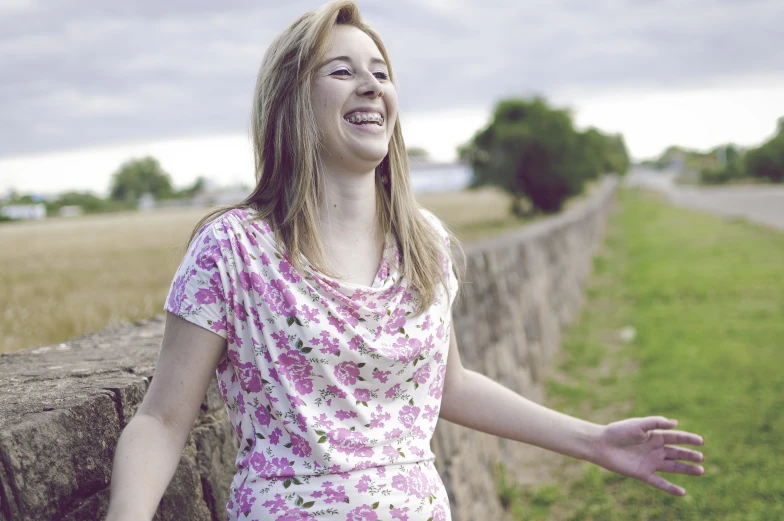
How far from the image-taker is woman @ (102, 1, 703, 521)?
1533mm

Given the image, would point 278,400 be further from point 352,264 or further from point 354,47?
point 354,47

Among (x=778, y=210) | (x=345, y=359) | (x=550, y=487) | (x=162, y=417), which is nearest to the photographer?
(x=162, y=417)

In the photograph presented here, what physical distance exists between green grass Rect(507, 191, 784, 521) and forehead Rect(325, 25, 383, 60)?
9.66 feet

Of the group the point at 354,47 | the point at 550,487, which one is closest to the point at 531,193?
the point at 550,487

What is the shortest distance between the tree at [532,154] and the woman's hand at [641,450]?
21.0 m

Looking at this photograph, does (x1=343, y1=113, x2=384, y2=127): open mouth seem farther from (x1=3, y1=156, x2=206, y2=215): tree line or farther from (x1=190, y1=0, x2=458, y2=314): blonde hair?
(x1=3, y1=156, x2=206, y2=215): tree line

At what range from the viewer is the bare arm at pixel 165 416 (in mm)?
1411

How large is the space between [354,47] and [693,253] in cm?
1334

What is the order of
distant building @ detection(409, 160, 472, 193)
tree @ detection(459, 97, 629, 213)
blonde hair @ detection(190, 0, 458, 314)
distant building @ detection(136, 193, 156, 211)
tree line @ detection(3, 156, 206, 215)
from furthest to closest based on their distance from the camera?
distant building @ detection(409, 160, 472, 193)
tree line @ detection(3, 156, 206, 215)
distant building @ detection(136, 193, 156, 211)
tree @ detection(459, 97, 629, 213)
blonde hair @ detection(190, 0, 458, 314)

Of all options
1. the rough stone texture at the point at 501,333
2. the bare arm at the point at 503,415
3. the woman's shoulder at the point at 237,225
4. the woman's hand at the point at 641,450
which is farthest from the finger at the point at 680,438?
the woman's shoulder at the point at 237,225

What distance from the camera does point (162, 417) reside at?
4.92 ft

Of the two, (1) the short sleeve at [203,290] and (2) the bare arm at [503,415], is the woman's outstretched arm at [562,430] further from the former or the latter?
(1) the short sleeve at [203,290]

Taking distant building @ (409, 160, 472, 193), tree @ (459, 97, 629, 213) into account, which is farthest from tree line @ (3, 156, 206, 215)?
tree @ (459, 97, 629, 213)

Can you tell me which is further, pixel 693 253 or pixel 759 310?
pixel 693 253
